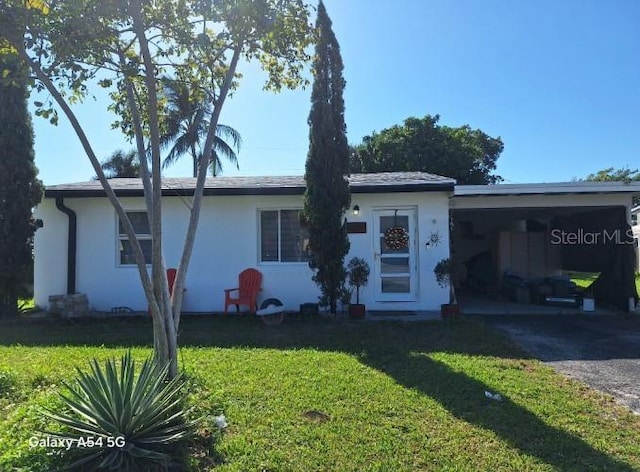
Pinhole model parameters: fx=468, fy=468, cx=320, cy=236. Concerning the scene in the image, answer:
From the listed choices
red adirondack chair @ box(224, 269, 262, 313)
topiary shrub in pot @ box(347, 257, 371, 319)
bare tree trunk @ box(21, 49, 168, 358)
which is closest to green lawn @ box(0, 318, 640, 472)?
bare tree trunk @ box(21, 49, 168, 358)

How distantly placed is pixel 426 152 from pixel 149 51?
25416mm

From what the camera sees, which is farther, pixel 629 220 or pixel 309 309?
pixel 629 220

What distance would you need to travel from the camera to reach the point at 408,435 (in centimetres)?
374

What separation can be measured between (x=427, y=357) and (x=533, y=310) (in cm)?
552

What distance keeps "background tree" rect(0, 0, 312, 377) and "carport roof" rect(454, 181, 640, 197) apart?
6.09m

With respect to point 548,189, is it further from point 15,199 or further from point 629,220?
point 15,199

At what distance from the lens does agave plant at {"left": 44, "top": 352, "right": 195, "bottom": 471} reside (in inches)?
122

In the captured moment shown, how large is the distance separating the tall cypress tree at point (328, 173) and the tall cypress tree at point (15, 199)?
19.3 feet

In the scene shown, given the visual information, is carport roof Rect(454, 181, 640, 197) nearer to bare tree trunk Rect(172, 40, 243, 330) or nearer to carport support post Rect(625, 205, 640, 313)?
carport support post Rect(625, 205, 640, 313)

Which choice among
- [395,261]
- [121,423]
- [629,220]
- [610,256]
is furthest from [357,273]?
[121,423]

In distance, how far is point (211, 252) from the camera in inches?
407

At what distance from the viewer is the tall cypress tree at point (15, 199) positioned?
9.54 meters

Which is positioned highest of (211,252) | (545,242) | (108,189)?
(108,189)

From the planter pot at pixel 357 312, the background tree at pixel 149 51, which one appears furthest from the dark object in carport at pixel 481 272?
the background tree at pixel 149 51
